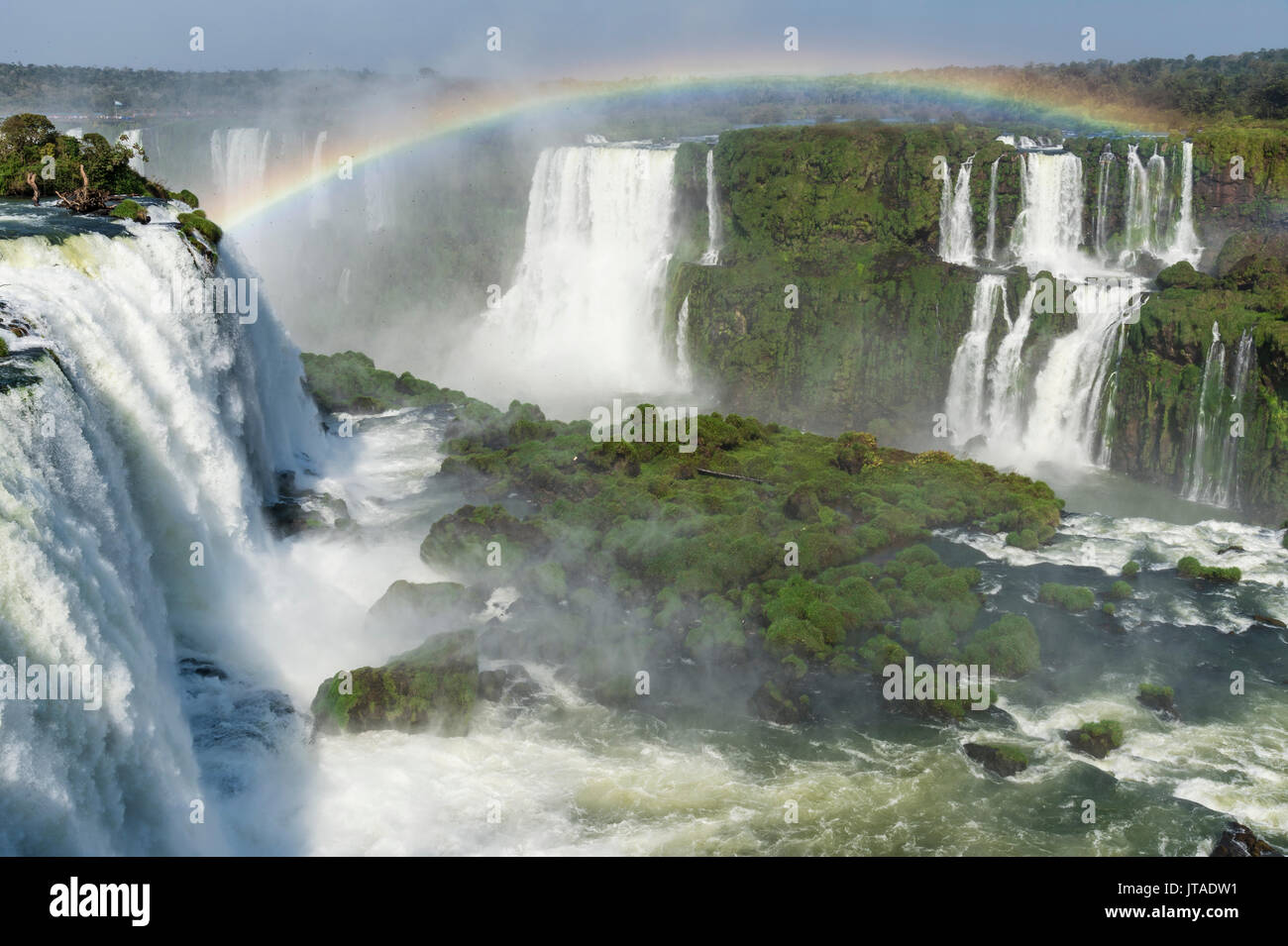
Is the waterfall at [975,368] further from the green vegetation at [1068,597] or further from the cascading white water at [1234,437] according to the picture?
the green vegetation at [1068,597]

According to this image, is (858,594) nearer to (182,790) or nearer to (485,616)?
(485,616)

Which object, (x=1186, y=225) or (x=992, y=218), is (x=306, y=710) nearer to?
(x=992, y=218)

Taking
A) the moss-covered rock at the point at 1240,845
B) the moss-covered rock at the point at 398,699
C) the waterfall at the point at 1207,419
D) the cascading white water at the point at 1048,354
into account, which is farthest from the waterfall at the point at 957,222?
the moss-covered rock at the point at 398,699

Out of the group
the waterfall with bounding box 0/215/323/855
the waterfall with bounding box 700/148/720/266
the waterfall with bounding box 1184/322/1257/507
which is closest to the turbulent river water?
the waterfall with bounding box 0/215/323/855

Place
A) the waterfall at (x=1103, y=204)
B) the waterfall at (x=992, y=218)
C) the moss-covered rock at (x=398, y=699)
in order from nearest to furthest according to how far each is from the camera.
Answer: the moss-covered rock at (x=398, y=699), the waterfall at (x=1103, y=204), the waterfall at (x=992, y=218)

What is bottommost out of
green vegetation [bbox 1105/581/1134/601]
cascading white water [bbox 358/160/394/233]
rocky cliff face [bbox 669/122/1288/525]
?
green vegetation [bbox 1105/581/1134/601]

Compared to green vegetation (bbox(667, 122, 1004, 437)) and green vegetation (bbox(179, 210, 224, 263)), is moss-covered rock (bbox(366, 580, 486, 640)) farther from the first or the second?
green vegetation (bbox(667, 122, 1004, 437))

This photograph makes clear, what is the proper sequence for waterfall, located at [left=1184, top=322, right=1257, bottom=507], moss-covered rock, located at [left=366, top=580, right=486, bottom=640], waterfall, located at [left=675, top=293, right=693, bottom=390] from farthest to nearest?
waterfall, located at [left=675, top=293, right=693, bottom=390] < waterfall, located at [left=1184, top=322, right=1257, bottom=507] < moss-covered rock, located at [left=366, top=580, right=486, bottom=640]
